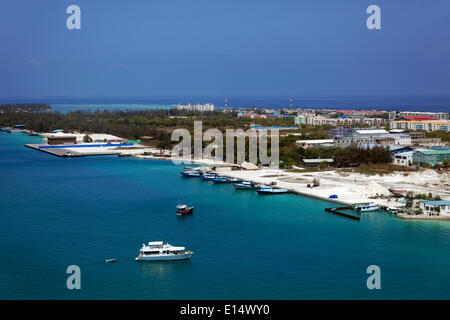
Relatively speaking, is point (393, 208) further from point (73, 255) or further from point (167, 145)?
point (167, 145)

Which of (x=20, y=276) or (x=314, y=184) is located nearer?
(x=20, y=276)

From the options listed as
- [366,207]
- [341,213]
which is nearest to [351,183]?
[366,207]

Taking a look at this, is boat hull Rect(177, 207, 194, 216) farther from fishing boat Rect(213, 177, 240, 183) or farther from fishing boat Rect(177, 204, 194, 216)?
fishing boat Rect(213, 177, 240, 183)

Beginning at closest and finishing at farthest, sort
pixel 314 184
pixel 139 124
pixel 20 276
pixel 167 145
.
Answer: pixel 20 276 < pixel 314 184 < pixel 167 145 < pixel 139 124

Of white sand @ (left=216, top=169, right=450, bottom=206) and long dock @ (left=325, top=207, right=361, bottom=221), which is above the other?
white sand @ (left=216, top=169, right=450, bottom=206)
